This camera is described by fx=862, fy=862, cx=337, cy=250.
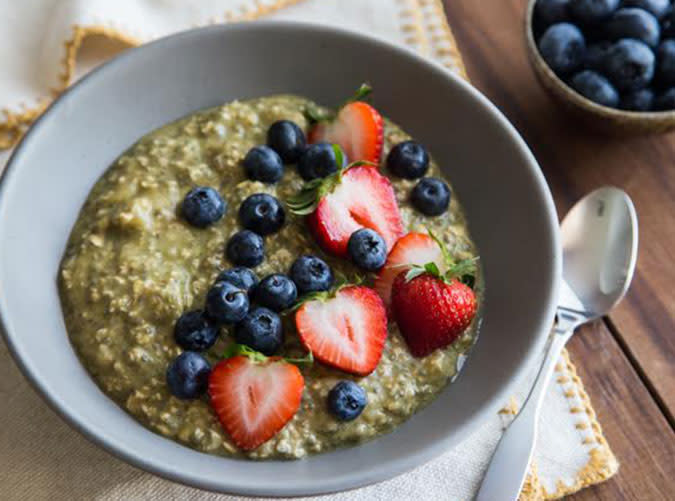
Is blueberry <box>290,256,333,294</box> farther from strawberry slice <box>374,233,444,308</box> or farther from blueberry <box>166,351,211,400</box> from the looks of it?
blueberry <box>166,351,211,400</box>

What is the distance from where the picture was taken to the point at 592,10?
241cm

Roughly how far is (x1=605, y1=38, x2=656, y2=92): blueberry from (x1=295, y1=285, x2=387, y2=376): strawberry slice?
107 cm

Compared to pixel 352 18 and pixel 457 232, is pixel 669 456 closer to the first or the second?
pixel 457 232

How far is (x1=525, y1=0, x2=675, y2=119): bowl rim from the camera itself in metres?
2.32

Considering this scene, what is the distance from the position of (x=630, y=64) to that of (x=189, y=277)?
132 centimetres

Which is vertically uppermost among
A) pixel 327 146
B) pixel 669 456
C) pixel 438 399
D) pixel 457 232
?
pixel 327 146

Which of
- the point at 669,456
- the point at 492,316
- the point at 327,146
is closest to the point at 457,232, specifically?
the point at 492,316

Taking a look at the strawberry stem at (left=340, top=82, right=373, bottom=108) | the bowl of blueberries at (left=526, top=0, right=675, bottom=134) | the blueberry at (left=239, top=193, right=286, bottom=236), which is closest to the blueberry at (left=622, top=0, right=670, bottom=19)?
the bowl of blueberries at (left=526, top=0, right=675, bottom=134)

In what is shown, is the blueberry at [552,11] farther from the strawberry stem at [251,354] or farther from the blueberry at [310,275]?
the strawberry stem at [251,354]

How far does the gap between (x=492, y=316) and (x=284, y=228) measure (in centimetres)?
52

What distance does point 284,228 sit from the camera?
78.1 inches

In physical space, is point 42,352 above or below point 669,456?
above

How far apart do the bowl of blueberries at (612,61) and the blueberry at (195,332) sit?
1.23 m

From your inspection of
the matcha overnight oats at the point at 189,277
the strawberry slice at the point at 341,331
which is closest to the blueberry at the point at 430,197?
the matcha overnight oats at the point at 189,277
